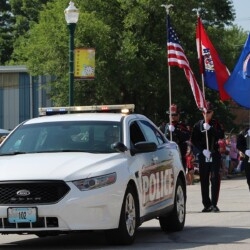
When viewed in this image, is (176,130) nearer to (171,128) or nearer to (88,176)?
(171,128)

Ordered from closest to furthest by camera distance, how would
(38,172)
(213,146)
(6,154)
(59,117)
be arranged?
(38,172) < (6,154) < (59,117) < (213,146)

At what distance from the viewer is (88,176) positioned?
1023 centimetres

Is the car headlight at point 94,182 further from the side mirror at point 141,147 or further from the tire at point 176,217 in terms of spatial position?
the tire at point 176,217

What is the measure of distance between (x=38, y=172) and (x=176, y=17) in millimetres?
35995

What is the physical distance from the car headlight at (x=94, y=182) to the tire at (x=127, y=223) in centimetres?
37

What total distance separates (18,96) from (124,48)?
14.2 m

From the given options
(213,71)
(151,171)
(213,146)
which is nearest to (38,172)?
(151,171)

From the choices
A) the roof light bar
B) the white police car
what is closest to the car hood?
the white police car

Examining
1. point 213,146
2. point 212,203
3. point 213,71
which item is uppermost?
point 213,71

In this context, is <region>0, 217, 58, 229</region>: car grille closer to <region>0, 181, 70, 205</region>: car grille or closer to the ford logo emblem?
<region>0, 181, 70, 205</region>: car grille

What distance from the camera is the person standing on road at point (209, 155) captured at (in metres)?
15.9

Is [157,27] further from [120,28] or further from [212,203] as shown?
[212,203]

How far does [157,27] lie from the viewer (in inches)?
1805

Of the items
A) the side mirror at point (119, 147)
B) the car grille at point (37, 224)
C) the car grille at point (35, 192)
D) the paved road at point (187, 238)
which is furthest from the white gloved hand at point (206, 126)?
the car grille at point (37, 224)
